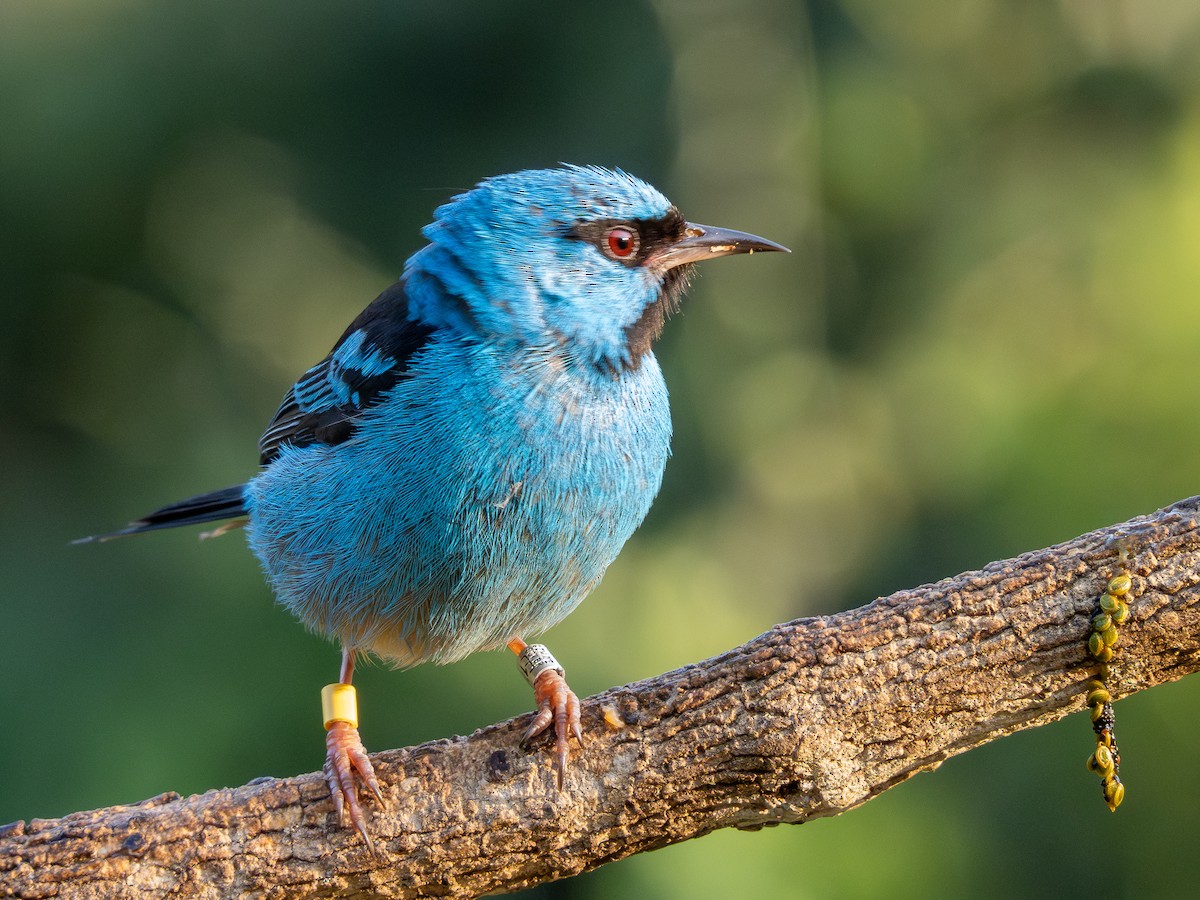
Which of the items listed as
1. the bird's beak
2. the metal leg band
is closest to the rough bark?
the metal leg band

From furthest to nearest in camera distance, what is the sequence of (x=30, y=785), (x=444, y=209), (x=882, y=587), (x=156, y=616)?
(x=882, y=587) → (x=156, y=616) → (x=30, y=785) → (x=444, y=209)

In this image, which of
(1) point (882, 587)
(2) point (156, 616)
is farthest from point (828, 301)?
(2) point (156, 616)

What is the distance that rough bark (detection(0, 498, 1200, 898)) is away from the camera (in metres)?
3.21

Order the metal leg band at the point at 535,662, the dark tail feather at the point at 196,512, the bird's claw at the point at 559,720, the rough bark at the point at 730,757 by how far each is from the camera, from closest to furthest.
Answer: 1. the rough bark at the point at 730,757
2. the bird's claw at the point at 559,720
3. the metal leg band at the point at 535,662
4. the dark tail feather at the point at 196,512

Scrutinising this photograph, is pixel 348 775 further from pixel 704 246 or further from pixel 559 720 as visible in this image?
pixel 704 246

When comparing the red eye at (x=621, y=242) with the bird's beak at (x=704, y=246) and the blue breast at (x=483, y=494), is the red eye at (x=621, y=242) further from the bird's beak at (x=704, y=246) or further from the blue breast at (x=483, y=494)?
the blue breast at (x=483, y=494)

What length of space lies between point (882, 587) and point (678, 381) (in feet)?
5.06

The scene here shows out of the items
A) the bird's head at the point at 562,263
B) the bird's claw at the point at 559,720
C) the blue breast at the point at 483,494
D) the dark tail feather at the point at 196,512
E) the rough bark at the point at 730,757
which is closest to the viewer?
the rough bark at the point at 730,757

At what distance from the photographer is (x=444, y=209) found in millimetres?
3971

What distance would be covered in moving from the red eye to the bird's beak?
0.09 m

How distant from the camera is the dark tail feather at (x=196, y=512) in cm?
488

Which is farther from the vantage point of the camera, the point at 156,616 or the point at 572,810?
the point at 156,616

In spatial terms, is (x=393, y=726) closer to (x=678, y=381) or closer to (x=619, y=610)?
(x=619, y=610)

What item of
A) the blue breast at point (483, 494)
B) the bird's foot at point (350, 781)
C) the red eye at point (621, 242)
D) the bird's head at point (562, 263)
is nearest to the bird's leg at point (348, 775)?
the bird's foot at point (350, 781)
